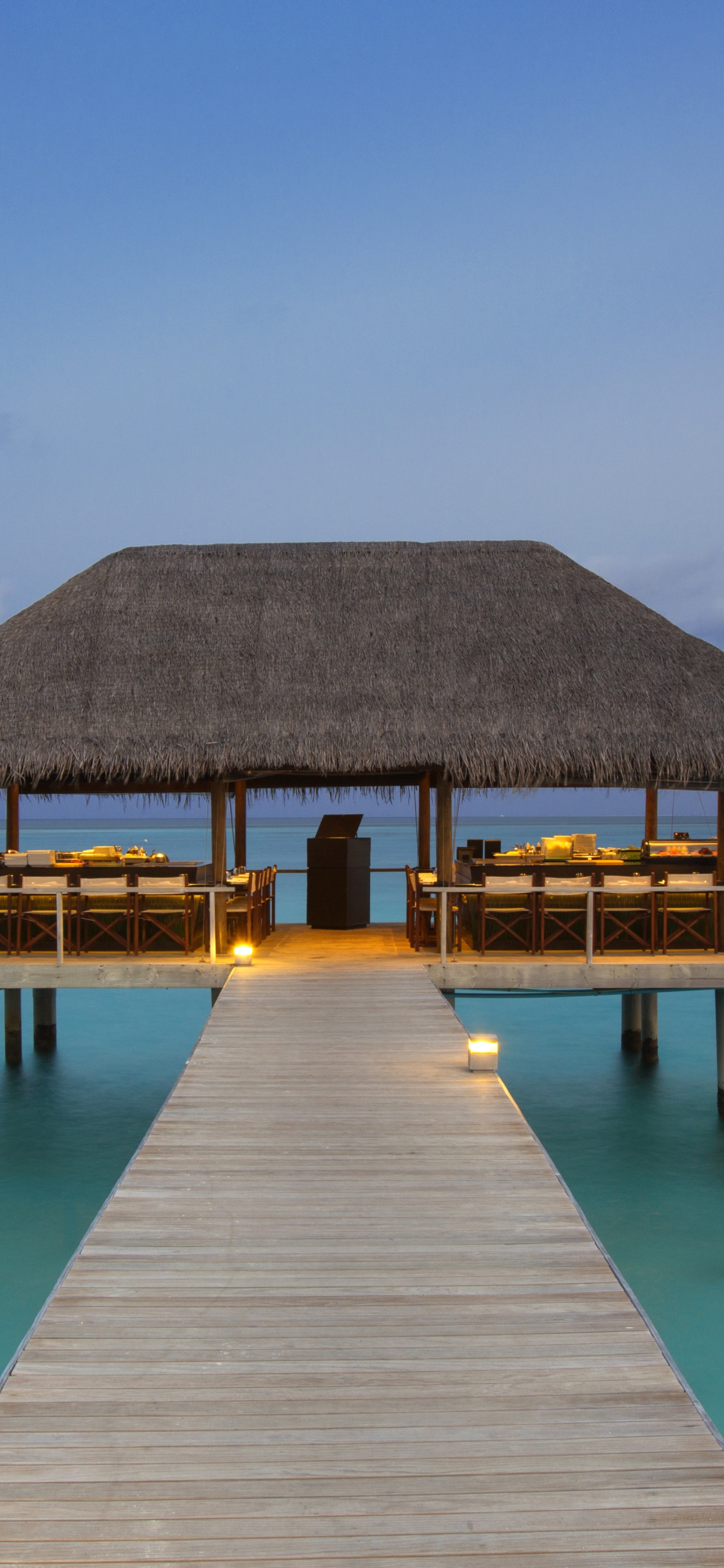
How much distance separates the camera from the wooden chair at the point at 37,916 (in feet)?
27.3

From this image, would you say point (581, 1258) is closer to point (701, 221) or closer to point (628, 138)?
point (628, 138)

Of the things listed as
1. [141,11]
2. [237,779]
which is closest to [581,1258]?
[237,779]

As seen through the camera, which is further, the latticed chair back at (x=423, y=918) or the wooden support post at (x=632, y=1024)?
the wooden support post at (x=632, y=1024)

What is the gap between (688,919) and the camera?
841 centimetres

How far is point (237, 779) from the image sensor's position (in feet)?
31.0

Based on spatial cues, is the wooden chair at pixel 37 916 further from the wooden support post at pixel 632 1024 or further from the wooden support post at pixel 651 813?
the wooden support post at pixel 632 1024

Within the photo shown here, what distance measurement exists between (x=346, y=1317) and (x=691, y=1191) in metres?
5.89

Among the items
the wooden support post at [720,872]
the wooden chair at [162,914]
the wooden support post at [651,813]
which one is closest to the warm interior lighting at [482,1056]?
the wooden chair at [162,914]

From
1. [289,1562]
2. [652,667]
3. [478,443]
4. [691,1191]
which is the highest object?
[478,443]

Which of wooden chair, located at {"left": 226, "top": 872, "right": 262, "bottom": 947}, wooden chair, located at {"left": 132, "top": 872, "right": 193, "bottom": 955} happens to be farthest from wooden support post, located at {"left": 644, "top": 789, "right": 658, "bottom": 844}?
wooden chair, located at {"left": 132, "top": 872, "right": 193, "bottom": 955}

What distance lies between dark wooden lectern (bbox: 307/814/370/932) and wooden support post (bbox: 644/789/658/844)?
311 centimetres

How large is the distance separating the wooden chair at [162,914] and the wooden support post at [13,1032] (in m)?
3.86

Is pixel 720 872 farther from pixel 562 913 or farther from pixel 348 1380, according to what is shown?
pixel 348 1380

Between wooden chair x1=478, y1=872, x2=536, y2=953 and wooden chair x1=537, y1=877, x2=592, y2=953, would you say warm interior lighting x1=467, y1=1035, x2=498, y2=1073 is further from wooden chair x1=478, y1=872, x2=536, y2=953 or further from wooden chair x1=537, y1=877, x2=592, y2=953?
wooden chair x1=537, y1=877, x2=592, y2=953
